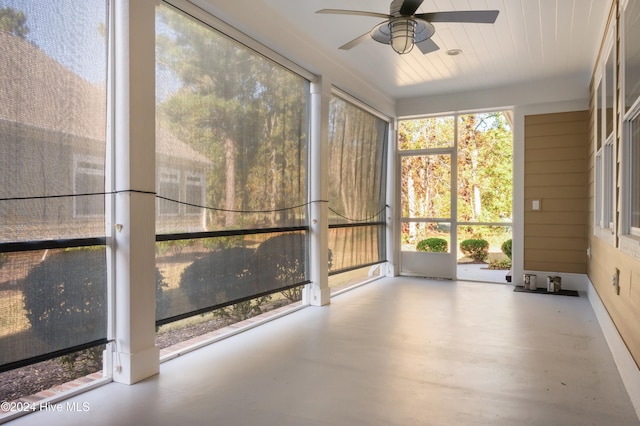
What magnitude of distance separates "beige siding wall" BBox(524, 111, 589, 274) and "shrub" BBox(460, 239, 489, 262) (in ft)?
9.09

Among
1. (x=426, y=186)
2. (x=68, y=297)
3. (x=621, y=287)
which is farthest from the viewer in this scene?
(x=426, y=186)

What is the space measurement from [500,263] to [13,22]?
27.8 feet

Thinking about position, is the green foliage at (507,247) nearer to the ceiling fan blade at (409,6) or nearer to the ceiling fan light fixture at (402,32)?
the ceiling fan light fixture at (402,32)

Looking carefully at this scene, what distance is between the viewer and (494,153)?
9.13 m

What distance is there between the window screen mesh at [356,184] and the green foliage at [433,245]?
647mm

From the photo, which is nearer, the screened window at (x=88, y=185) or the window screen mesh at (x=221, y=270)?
the screened window at (x=88, y=185)

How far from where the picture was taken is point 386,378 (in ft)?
8.95

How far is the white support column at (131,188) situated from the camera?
256cm

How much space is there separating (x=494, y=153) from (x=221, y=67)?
287 inches

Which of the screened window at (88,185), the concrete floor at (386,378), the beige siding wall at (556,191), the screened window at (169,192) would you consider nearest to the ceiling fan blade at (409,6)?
the screened window at (169,192)

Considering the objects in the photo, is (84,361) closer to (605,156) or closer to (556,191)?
(605,156)

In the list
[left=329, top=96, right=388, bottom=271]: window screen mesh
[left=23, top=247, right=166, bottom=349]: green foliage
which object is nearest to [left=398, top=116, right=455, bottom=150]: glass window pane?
[left=329, top=96, right=388, bottom=271]: window screen mesh

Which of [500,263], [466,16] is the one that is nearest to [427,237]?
[500,263]

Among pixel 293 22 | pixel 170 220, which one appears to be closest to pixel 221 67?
pixel 293 22
